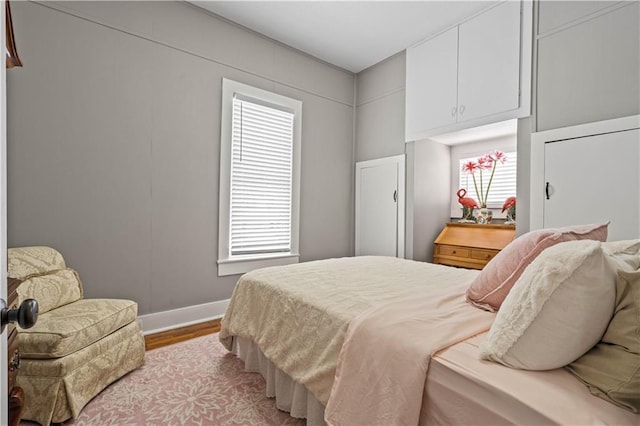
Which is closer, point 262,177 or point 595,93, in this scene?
point 595,93

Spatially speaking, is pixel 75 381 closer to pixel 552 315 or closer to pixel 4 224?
pixel 4 224

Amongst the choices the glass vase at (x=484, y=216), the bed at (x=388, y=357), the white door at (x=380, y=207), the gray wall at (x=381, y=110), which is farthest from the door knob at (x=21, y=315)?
the glass vase at (x=484, y=216)

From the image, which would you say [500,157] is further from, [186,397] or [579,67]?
[186,397]

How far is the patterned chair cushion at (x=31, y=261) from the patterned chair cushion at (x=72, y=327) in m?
0.30

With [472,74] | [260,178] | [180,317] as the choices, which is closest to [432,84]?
[472,74]

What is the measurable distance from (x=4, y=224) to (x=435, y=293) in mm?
1623

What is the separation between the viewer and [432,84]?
3484mm

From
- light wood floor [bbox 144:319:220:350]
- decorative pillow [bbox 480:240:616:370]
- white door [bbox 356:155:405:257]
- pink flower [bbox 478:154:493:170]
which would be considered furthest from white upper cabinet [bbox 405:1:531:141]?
light wood floor [bbox 144:319:220:350]

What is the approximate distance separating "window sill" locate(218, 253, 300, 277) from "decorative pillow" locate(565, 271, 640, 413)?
2932mm

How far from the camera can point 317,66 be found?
4.04 meters

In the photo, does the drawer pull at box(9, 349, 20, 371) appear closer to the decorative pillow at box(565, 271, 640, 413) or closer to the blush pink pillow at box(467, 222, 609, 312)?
the decorative pillow at box(565, 271, 640, 413)

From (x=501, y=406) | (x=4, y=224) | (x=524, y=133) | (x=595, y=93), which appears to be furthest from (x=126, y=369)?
(x=595, y=93)

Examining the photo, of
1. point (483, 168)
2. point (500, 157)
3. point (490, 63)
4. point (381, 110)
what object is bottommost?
point (483, 168)

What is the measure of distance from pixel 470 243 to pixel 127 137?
3431 millimetres
